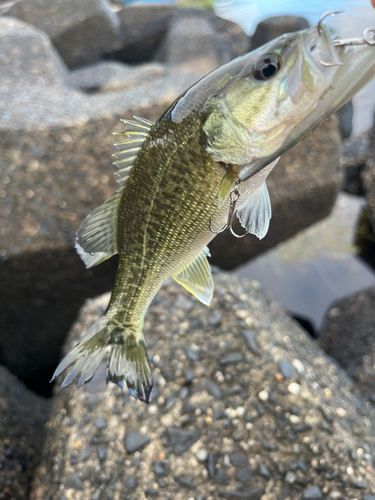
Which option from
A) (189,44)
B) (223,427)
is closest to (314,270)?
(223,427)

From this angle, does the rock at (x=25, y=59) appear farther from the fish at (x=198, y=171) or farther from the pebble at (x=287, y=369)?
the pebble at (x=287, y=369)

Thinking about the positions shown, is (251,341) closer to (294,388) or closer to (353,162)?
(294,388)

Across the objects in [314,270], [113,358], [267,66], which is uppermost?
[267,66]

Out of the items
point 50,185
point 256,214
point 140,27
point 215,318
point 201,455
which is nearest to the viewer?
point 256,214

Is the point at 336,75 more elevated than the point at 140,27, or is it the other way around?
the point at 336,75

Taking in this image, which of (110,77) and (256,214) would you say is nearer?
(256,214)

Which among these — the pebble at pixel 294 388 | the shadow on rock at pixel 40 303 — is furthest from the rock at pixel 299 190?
the pebble at pixel 294 388

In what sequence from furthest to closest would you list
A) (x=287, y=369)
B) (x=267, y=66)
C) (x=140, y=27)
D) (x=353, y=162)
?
(x=140, y=27) → (x=353, y=162) → (x=287, y=369) → (x=267, y=66)

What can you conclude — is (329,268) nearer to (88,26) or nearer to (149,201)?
(149,201)
